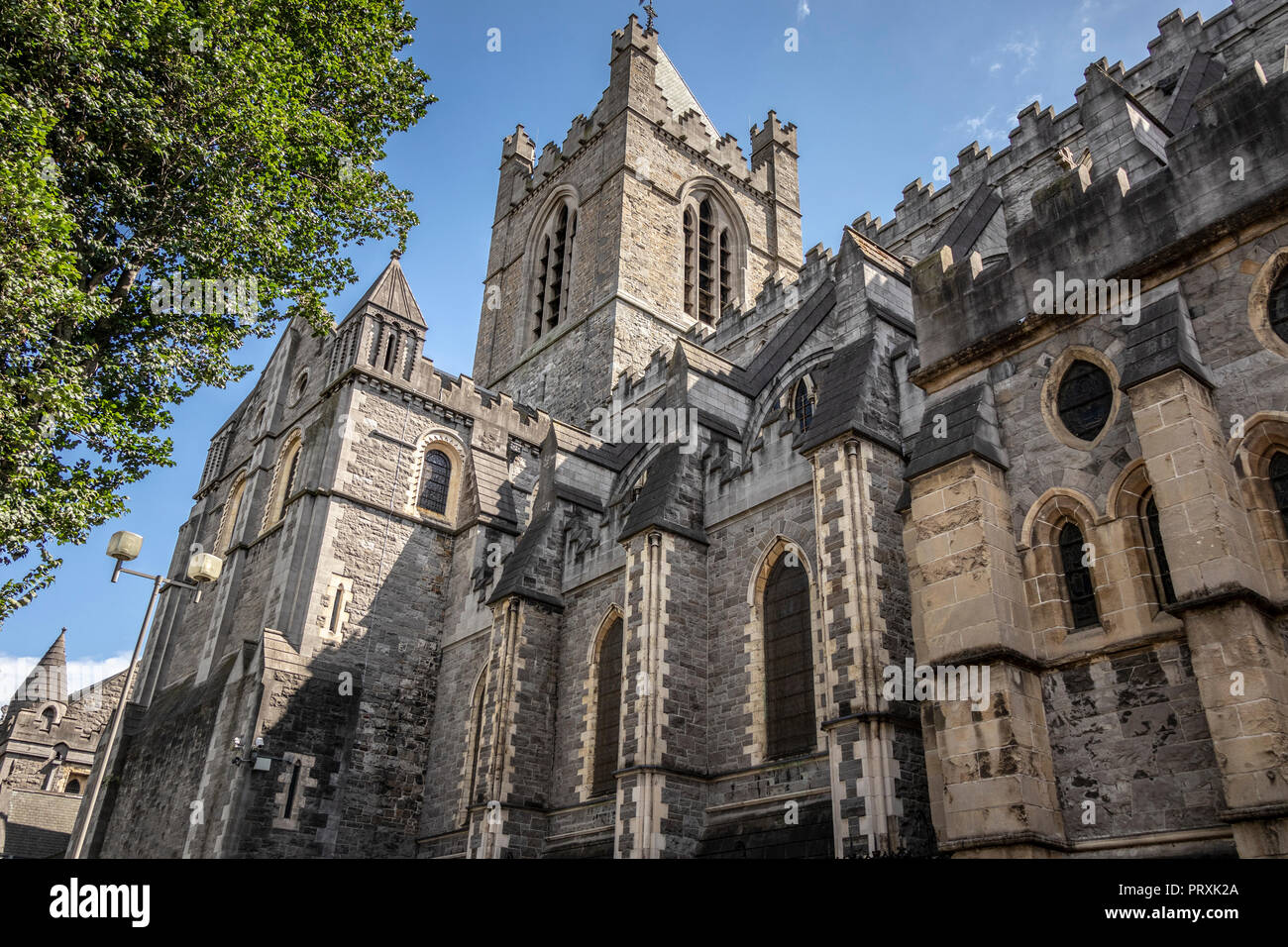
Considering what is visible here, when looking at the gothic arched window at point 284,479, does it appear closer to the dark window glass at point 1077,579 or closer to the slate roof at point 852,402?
the slate roof at point 852,402

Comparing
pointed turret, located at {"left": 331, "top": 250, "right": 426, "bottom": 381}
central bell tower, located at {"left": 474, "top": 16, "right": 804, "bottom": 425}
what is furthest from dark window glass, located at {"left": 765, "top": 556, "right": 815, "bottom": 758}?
central bell tower, located at {"left": 474, "top": 16, "right": 804, "bottom": 425}

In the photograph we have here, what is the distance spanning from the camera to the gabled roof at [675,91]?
38.9m

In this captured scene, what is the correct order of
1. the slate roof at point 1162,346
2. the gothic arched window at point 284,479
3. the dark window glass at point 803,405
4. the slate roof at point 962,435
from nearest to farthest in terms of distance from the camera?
the slate roof at point 1162,346 < the slate roof at point 962,435 < the dark window glass at point 803,405 < the gothic arched window at point 284,479

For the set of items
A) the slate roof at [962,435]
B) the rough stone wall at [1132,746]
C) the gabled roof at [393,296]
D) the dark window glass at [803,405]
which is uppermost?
the gabled roof at [393,296]

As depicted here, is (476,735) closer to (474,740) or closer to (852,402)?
(474,740)

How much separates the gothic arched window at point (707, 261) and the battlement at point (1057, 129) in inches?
410

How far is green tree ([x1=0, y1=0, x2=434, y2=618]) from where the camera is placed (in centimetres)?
1073

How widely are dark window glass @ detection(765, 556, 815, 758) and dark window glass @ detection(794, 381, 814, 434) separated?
595cm

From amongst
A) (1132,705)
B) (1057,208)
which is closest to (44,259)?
(1057,208)

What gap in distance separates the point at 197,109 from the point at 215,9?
4.98 ft

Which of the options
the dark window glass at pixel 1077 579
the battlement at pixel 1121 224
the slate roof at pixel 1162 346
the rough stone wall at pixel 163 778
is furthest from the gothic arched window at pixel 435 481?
the slate roof at pixel 1162 346

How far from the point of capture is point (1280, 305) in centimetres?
833

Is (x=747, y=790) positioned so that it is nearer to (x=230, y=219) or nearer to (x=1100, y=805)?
(x=1100, y=805)

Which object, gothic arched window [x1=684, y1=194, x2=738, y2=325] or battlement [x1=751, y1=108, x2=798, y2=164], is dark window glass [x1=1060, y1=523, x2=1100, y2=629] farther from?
battlement [x1=751, y1=108, x2=798, y2=164]
